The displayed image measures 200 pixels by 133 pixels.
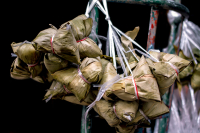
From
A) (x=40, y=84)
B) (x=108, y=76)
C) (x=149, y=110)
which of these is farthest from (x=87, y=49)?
(x=40, y=84)

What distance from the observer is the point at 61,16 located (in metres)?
1.73

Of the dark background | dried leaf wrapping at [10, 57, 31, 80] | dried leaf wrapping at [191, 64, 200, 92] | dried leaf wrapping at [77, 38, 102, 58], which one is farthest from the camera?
the dark background

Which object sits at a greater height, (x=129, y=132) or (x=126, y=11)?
(x=126, y=11)

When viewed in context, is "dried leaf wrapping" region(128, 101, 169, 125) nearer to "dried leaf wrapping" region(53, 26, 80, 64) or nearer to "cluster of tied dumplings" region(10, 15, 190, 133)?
"cluster of tied dumplings" region(10, 15, 190, 133)

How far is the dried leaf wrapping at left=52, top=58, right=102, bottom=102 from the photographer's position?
0.72 m

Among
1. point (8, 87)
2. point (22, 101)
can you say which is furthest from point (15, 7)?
point (22, 101)

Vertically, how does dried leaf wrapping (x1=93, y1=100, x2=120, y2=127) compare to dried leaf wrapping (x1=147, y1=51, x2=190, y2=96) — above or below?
below

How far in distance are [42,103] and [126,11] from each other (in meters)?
1.63

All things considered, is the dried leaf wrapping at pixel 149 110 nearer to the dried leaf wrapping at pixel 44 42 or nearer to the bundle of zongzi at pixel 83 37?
the bundle of zongzi at pixel 83 37

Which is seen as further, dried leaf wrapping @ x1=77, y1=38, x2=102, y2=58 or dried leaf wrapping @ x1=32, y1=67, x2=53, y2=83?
dried leaf wrapping @ x1=32, y1=67, x2=53, y2=83

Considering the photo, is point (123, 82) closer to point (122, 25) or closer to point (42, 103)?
point (122, 25)

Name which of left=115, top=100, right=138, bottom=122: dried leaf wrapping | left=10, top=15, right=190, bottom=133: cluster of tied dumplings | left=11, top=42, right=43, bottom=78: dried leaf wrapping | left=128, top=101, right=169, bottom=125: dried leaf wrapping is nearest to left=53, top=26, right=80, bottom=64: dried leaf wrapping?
left=10, top=15, right=190, bottom=133: cluster of tied dumplings

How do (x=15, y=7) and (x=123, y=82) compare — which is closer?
(x=123, y=82)

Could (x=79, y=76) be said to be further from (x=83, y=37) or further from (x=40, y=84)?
(x=40, y=84)
